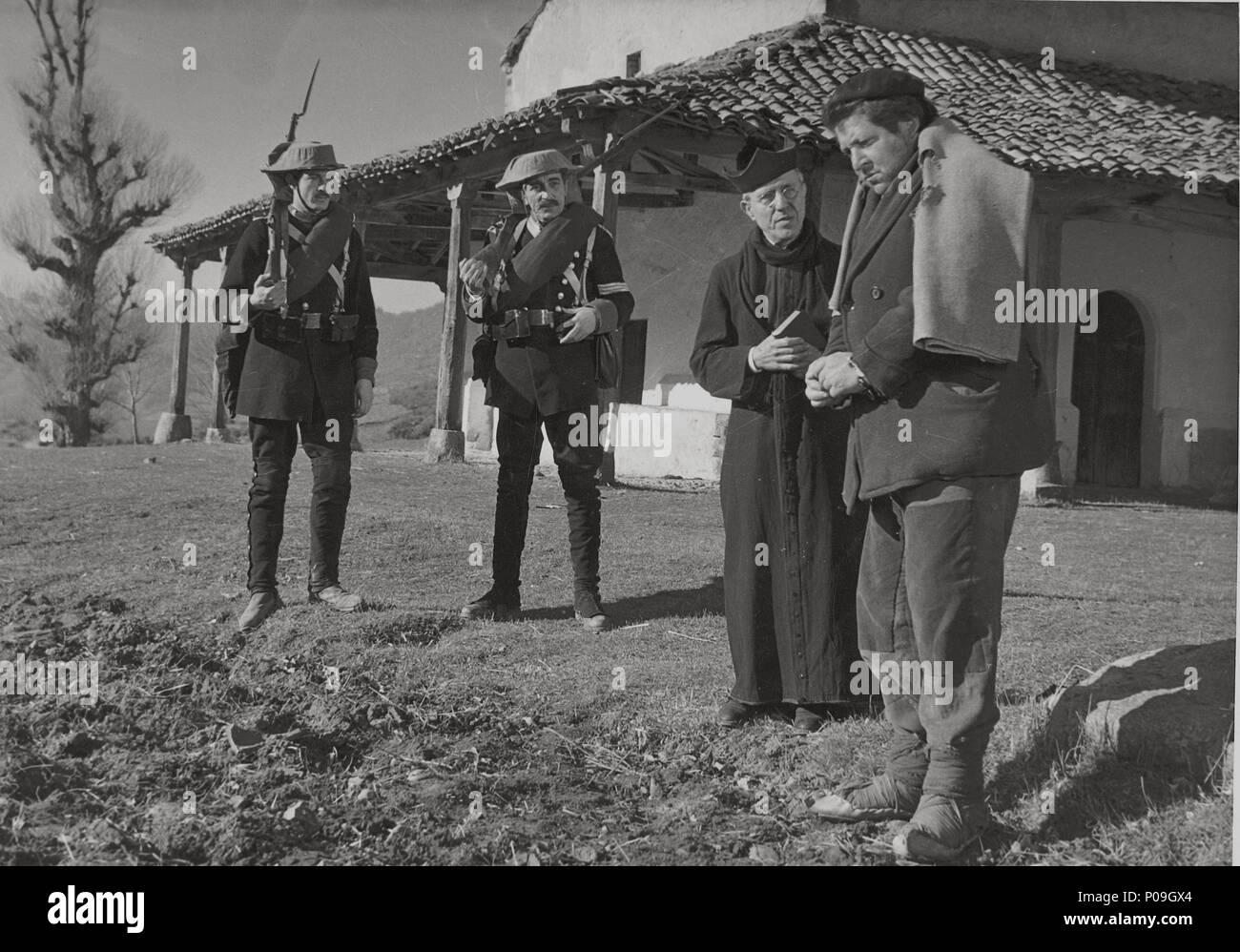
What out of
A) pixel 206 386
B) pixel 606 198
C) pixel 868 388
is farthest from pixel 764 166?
pixel 206 386

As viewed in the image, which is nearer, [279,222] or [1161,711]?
[1161,711]

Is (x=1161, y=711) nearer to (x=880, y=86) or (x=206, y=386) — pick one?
(x=880, y=86)

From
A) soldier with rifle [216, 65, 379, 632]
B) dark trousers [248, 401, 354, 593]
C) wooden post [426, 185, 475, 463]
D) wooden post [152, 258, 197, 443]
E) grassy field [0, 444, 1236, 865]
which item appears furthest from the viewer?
wooden post [152, 258, 197, 443]

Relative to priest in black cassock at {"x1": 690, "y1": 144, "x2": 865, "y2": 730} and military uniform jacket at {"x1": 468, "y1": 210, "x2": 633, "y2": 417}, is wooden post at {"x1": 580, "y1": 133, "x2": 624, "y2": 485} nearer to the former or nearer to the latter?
military uniform jacket at {"x1": 468, "y1": 210, "x2": 633, "y2": 417}

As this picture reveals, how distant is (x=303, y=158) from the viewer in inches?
169

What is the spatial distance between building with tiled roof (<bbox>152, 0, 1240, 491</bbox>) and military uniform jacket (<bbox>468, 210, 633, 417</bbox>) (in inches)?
94.6

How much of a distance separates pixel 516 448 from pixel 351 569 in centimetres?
101

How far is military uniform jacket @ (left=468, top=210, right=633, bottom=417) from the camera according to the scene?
4453 mm

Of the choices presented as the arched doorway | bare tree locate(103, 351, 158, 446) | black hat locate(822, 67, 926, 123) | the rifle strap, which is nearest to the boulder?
black hat locate(822, 67, 926, 123)

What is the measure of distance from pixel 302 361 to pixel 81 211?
8.03 ft

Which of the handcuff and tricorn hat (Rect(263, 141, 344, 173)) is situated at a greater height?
tricorn hat (Rect(263, 141, 344, 173))

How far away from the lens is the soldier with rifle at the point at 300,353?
14.4 feet

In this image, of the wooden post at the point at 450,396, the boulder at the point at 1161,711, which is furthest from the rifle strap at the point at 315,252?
the boulder at the point at 1161,711
